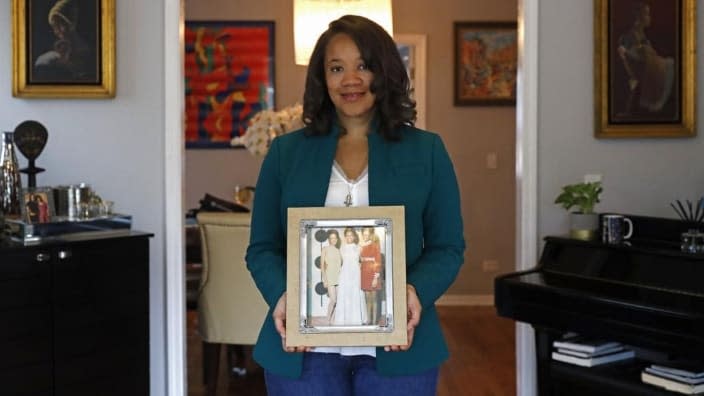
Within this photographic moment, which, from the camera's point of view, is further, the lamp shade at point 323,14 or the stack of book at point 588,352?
the lamp shade at point 323,14

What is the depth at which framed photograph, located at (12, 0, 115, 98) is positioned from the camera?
3.28 meters

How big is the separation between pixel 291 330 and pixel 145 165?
2.12 meters

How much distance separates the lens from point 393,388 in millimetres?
1507

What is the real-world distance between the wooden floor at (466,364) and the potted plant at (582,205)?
4.15ft

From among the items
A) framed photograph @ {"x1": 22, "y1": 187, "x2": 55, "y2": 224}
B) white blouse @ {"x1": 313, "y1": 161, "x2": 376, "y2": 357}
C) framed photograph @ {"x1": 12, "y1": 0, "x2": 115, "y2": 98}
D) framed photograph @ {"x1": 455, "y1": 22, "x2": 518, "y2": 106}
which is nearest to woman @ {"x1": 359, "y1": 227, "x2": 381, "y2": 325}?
white blouse @ {"x1": 313, "y1": 161, "x2": 376, "y2": 357}

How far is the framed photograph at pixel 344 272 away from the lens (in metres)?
1.44

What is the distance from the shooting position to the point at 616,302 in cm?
255

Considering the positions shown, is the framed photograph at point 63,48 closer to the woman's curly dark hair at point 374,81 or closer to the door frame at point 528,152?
the door frame at point 528,152

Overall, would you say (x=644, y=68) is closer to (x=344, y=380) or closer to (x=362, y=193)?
(x=362, y=193)

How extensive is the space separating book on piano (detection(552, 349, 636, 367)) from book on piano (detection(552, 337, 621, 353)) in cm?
3

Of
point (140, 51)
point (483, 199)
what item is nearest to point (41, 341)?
point (140, 51)

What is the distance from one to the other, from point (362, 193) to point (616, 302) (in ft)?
4.36

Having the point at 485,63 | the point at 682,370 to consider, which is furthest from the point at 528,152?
the point at 485,63

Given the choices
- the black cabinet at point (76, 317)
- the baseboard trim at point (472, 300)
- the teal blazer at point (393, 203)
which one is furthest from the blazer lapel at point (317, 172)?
the baseboard trim at point (472, 300)
